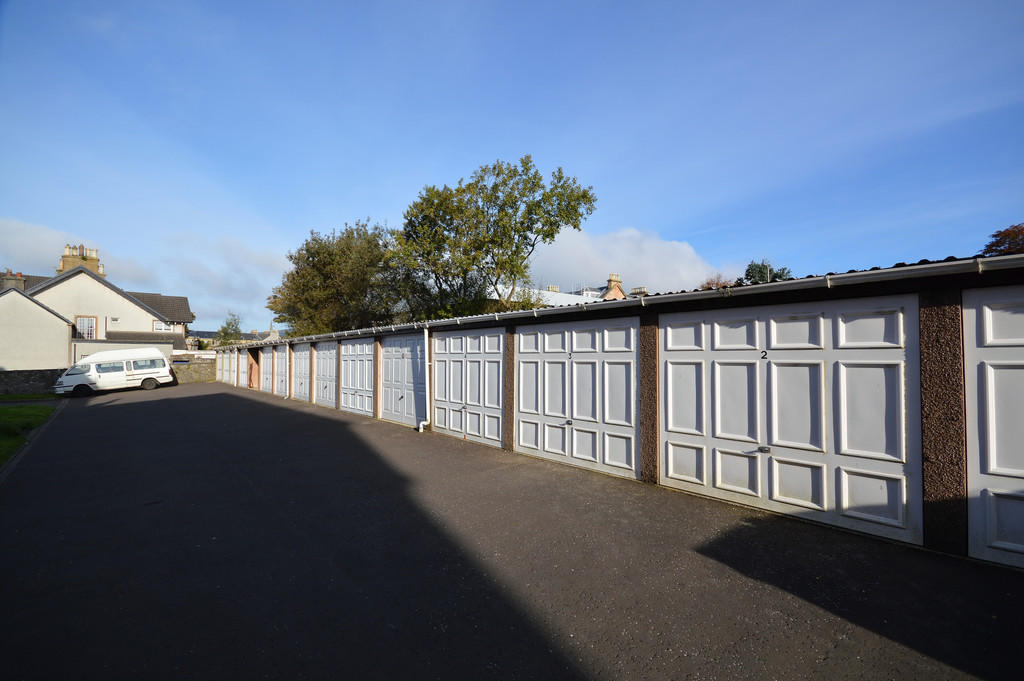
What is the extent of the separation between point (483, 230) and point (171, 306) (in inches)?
1450

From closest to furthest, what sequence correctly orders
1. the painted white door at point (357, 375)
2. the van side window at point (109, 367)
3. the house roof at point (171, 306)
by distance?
1. the painted white door at point (357, 375)
2. the van side window at point (109, 367)
3. the house roof at point (171, 306)

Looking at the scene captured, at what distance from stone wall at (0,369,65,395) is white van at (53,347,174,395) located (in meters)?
0.77

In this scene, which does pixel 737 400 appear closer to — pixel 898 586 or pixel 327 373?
pixel 898 586

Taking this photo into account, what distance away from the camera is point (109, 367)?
24.8 m

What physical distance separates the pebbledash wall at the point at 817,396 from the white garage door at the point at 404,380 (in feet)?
13.7

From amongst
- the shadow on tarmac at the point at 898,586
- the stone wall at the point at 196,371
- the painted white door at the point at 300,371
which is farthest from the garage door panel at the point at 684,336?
the stone wall at the point at 196,371

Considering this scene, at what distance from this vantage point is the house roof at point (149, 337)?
3634 centimetres

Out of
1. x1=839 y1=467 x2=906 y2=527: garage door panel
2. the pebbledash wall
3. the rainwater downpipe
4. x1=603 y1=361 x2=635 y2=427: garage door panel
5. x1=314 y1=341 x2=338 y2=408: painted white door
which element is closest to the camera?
the pebbledash wall

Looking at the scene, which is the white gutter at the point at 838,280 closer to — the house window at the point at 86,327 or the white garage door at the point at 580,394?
the white garage door at the point at 580,394

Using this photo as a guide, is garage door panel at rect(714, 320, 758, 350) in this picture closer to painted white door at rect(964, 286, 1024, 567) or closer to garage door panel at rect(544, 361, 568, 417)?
painted white door at rect(964, 286, 1024, 567)

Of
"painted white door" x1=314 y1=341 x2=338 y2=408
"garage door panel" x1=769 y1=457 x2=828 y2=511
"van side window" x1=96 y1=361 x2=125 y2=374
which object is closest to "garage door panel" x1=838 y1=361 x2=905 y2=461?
"garage door panel" x1=769 y1=457 x2=828 y2=511

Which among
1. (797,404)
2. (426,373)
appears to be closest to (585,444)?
(797,404)

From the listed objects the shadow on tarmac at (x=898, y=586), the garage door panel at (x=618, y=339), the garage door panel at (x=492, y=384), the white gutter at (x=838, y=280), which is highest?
the white gutter at (x=838, y=280)

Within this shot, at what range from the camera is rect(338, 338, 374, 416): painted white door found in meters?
15.3
